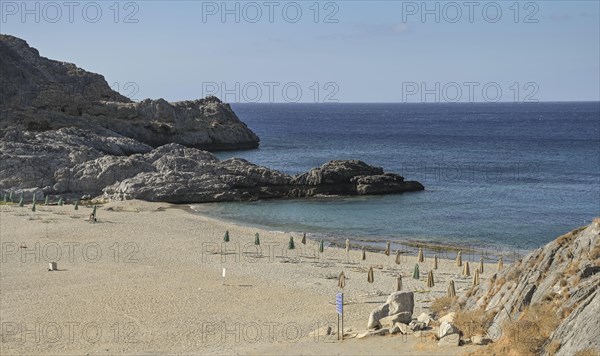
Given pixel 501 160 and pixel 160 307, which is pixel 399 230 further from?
pixel 501 160

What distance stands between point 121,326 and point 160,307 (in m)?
2.49

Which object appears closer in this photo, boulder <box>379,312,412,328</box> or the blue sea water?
boulder <box>379,312,412,328</box>

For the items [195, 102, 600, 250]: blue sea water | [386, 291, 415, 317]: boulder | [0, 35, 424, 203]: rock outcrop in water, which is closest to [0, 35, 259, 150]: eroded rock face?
[0, 35, 424, 203]: rock outcrop in water

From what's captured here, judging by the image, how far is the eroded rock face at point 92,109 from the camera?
85.4m

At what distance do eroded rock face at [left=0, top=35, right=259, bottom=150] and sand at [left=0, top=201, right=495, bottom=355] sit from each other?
139 ft

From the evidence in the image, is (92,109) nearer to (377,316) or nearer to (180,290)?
(180,290)

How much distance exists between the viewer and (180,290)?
2941 cm

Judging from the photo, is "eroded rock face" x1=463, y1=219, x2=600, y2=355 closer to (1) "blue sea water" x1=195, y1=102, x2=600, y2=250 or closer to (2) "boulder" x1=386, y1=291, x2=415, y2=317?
(2) "boulder" x1=386, y1=291, x2=415, y2=317

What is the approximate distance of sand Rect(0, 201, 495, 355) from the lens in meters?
22.6

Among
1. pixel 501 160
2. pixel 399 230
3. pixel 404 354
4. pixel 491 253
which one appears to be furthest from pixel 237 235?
pixel 501 160

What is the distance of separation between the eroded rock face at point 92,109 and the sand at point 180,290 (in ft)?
139

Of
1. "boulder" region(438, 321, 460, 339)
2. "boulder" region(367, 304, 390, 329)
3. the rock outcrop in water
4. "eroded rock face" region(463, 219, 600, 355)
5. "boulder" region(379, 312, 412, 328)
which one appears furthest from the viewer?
the rock outcrop in water

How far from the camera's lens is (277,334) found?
23500 millimetres

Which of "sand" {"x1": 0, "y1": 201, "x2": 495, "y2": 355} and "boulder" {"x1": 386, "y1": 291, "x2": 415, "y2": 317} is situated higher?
"boulder" {"x1": 386, "y1": 291, "x2": 415, "y2": 317}
